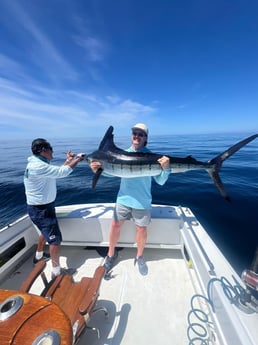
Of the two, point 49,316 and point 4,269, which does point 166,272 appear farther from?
point 4,269

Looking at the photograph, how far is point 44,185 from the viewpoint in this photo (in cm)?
269

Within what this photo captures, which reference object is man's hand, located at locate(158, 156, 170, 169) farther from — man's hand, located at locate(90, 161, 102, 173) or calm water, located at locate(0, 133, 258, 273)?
calm water, located at locate(0, 133, 258, 273)

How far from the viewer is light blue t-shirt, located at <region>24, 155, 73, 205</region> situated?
2.51 metres

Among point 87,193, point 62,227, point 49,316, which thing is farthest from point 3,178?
point 49,316

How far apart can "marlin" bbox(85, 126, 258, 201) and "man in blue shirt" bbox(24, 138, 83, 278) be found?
17.6 inches

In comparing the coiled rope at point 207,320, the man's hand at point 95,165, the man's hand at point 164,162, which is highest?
the man's hand at point 164,162

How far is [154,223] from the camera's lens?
10.8 ft

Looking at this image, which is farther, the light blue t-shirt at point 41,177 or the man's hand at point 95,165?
the man's hand at point 95,165

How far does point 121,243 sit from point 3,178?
399 inches

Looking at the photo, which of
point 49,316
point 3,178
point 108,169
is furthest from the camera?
point 3,178

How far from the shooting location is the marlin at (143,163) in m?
2.63

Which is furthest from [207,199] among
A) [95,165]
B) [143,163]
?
[95,165]

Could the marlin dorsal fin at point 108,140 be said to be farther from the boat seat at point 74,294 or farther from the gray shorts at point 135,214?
the boat seat at point 74,294

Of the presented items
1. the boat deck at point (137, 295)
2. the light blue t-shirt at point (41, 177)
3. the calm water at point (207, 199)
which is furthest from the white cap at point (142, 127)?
the calm water at point (207, 199)
